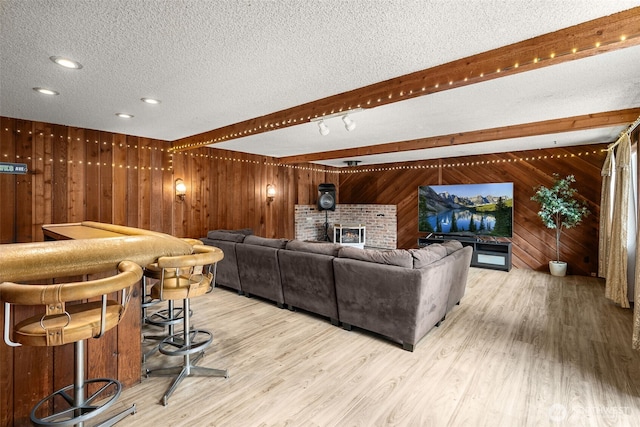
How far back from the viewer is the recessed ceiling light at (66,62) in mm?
2170

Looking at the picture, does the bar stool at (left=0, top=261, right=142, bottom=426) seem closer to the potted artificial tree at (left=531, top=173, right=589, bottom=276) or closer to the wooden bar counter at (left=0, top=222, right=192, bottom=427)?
the wooden bar counter at (left=0, top=222, right=192, bottom=427)

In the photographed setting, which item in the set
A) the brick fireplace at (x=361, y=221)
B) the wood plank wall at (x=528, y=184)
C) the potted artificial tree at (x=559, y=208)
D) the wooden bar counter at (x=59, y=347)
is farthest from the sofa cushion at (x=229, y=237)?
the potted artificial tree at (x=559, y=208)

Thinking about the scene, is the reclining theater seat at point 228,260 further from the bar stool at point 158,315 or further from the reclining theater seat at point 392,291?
the reclining theater seat at point 392,291

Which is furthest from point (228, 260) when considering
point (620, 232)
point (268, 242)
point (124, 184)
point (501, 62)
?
point (620, 232)

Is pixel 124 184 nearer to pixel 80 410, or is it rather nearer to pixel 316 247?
pixel 316 247

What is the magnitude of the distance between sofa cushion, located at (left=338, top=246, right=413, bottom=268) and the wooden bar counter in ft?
5.13

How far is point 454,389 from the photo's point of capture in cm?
216

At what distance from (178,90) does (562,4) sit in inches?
114

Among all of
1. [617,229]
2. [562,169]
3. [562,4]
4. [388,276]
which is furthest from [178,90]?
[562,169]

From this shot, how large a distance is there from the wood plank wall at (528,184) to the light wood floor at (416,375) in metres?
2.18

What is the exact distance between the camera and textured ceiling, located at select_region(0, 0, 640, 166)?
1.66 m

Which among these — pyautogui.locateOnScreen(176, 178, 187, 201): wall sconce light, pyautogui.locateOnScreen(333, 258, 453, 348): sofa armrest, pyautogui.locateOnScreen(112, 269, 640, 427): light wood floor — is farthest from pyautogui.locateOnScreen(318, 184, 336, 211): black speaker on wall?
pyautogui.locateOnScreen(333, 258, 453, 348): sofa armrest

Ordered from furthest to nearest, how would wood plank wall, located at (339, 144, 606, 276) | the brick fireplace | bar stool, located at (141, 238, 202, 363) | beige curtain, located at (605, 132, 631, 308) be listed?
the brick fireplace < wood plank wall, located at (339, 144, 606, 276) < beige curtain, located at (605, 132, 631, 308) < bar stool, located at (141, 238, 202, 363)

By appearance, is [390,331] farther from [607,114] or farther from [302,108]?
[607,114]
